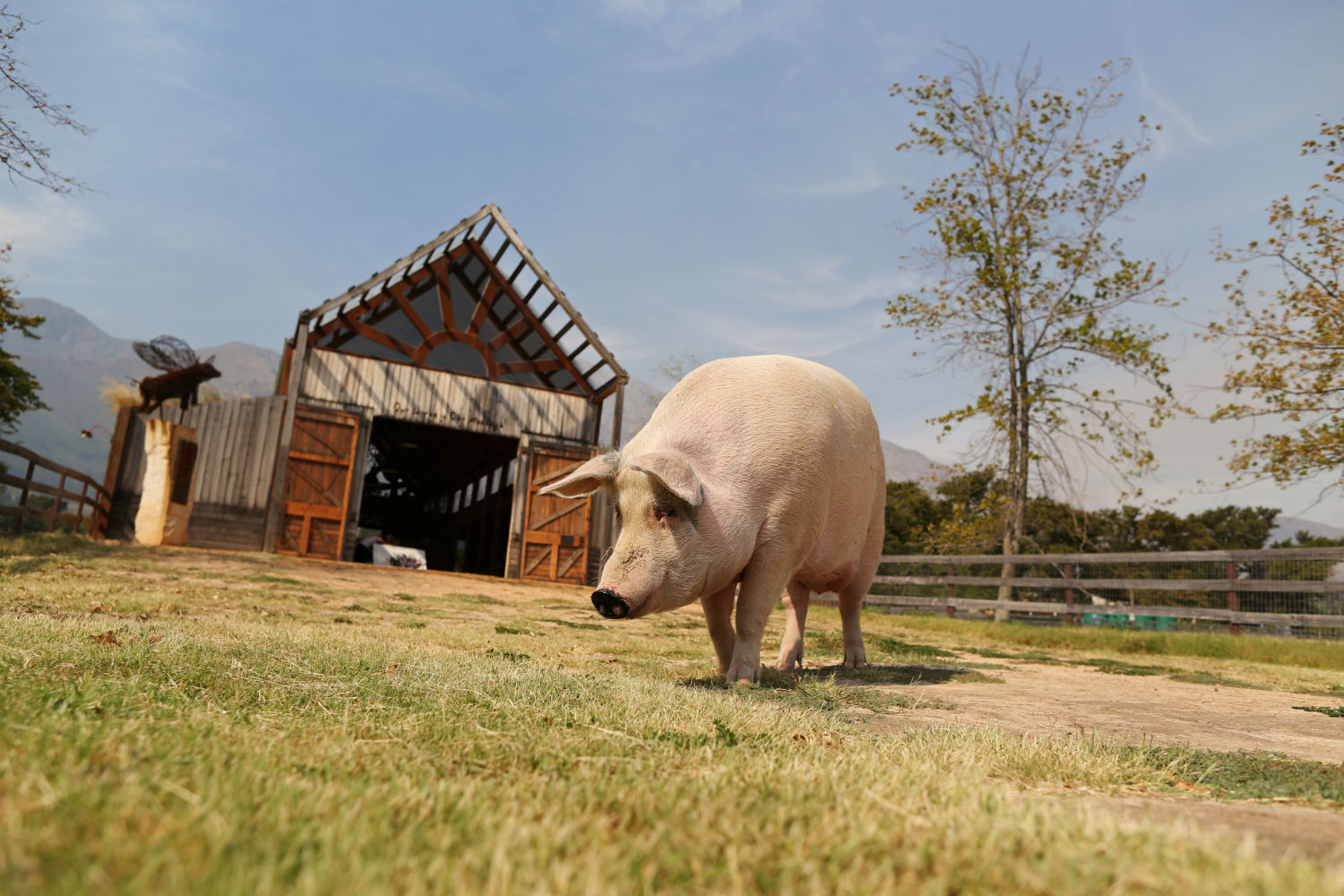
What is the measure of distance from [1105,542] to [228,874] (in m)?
37.3

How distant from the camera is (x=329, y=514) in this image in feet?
53.1

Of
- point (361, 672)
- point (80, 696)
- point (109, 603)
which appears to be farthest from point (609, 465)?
point (109, 603)

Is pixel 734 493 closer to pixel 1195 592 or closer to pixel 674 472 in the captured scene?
pixel 674 472

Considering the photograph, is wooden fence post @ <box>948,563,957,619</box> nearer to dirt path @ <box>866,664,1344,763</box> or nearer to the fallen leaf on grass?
dirt path @ <box>866,664,1344,763</box>

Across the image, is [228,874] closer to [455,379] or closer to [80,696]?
[80,696]

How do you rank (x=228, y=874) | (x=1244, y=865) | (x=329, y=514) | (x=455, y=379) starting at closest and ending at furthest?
(x=228, y=874) → (x=1244, y=865) → (x=329, y=514) → (x=455, y=379)

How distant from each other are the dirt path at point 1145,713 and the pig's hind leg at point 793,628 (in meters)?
0.94

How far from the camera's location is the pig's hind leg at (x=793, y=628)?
18.2 feet

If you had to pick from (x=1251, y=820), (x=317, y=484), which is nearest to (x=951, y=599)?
(x=317, y=484)

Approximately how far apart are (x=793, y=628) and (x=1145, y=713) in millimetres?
2210

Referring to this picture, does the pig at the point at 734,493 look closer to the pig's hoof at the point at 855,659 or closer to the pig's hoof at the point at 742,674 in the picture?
the pig's hoof at the point at 742,674

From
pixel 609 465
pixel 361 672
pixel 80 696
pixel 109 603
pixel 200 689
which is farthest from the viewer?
pixel 109 603

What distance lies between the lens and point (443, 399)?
17.7 meters

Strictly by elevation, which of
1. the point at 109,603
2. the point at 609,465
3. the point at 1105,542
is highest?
the point at 1105,542
